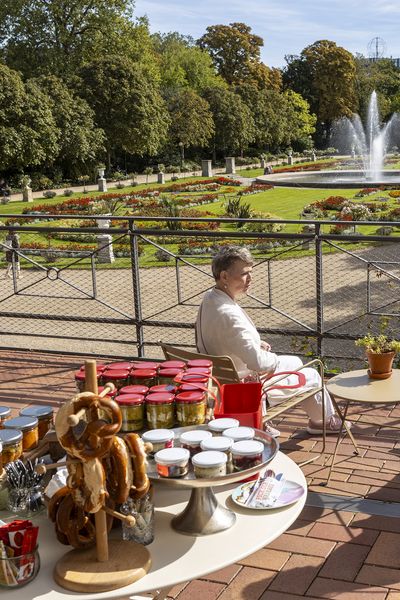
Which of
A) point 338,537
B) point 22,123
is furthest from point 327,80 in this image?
point 338,537

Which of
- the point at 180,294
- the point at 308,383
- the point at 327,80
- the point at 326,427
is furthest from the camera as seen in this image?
the point at 327,80

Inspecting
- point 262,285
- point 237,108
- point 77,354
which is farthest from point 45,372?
point 237,108

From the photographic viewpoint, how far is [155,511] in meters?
2.69

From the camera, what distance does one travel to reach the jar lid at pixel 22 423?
291 centimetres

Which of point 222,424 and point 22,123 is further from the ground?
point 22,123

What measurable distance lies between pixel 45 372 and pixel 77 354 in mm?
453

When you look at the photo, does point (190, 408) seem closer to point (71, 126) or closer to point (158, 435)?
point (158, 435)

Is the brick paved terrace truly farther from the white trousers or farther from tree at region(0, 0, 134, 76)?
tree at region(0, 0, 134, 76)

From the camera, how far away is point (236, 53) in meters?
80.5

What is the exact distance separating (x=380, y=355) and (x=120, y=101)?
43923mm

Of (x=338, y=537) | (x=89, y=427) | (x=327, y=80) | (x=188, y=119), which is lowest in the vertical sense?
(x=338, y=537)

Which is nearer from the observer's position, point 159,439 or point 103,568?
point 103,568

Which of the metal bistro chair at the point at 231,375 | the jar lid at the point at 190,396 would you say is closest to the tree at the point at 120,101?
the metal bistro chair at the point at 231,375

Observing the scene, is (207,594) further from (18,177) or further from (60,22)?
(60,22)
